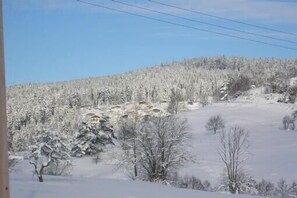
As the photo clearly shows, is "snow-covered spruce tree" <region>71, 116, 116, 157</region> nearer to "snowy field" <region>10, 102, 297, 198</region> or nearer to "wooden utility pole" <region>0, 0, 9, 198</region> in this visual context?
"snowy field" <region>10, 102, 297, 198</region>

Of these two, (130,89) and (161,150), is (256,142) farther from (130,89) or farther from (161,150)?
(130,89)

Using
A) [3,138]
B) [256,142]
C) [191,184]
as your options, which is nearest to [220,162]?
[191,184]

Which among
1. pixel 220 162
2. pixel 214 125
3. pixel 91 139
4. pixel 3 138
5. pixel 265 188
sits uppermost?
pixel 3 138

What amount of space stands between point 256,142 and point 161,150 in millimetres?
36804

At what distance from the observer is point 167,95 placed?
168 meters

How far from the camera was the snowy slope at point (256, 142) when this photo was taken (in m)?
48.2

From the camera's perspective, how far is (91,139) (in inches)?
2379

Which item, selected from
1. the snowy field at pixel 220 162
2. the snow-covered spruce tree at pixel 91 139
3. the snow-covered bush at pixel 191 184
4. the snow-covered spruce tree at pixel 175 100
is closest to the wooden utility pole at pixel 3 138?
the snowy field at pixel 220 162

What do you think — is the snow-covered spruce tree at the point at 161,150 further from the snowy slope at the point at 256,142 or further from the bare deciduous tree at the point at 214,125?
the bare deciduous tree at the point at 214,125

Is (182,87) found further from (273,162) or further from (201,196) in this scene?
(201,196)

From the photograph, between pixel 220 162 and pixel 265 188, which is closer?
pixel 265 188

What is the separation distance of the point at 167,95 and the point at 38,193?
15707cm

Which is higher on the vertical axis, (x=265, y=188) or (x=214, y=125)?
(x=214, y=125)

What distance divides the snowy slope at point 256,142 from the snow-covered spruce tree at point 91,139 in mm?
12861
